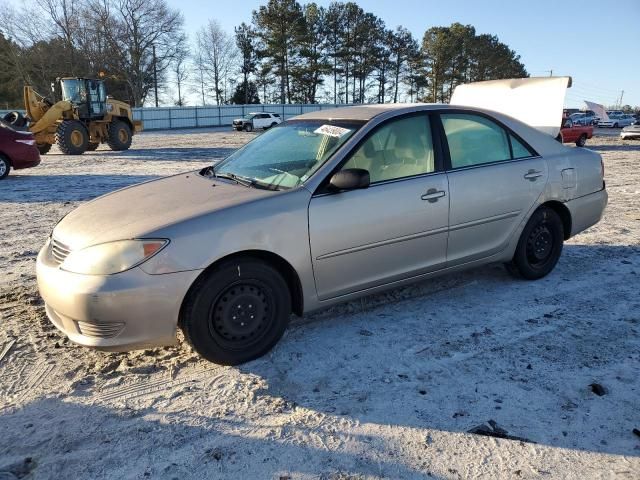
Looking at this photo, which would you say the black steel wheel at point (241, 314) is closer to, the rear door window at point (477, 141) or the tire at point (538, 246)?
the rear door window at point (477, 141)

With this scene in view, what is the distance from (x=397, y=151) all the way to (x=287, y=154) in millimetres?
832

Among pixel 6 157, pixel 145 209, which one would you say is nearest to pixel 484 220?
pixel 145 209

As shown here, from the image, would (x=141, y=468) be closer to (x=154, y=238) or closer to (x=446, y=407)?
(x=154, y=238)

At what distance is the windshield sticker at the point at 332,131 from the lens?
3.70 meters

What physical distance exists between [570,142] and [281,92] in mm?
41004

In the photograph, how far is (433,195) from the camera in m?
3.79

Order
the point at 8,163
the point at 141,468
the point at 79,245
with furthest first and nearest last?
the point at 8,163 → the point at 79,245 → the point at 141,468

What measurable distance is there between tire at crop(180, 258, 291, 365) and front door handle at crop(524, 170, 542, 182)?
2.43 metres

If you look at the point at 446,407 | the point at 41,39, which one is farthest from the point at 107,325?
the point at 41,39

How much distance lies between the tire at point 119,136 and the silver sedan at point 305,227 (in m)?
17.6

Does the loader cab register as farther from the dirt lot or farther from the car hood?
the car hood

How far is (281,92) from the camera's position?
59.1 metres

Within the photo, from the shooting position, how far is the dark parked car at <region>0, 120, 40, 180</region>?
11297 mm

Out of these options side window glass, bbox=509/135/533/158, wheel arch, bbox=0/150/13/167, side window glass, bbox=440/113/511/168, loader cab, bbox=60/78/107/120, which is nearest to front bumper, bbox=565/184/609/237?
side window glass, bbox=509/135/533/158
